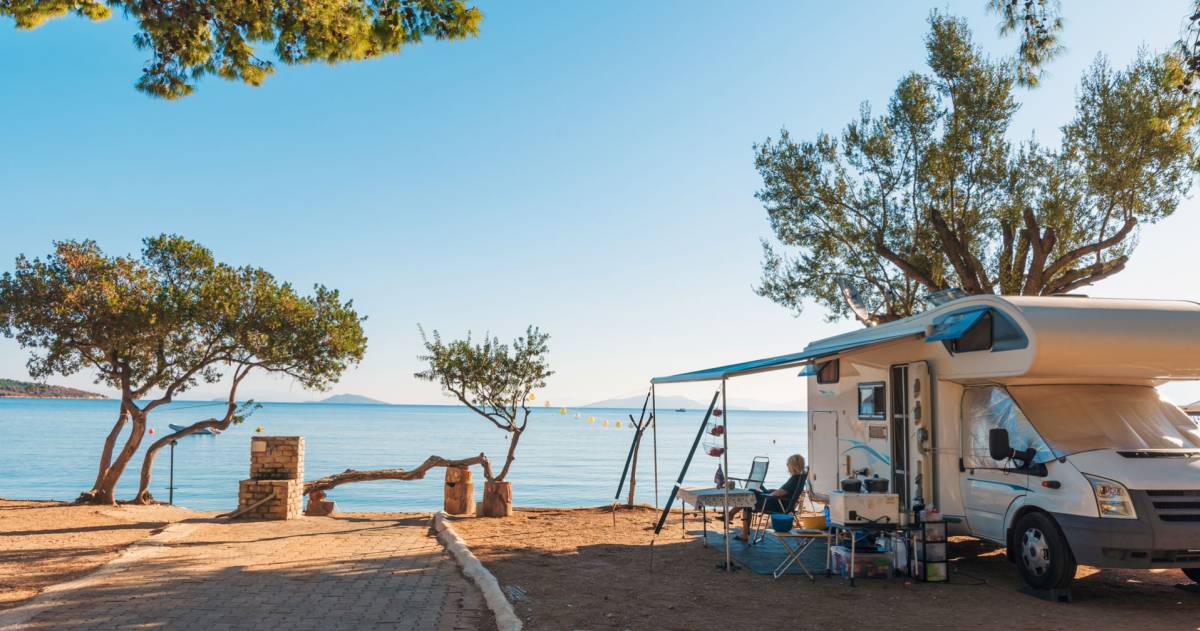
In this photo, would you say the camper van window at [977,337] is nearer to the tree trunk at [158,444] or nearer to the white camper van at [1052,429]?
the white camper van at [1052,429]

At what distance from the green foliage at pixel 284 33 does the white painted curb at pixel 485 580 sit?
4.54 m

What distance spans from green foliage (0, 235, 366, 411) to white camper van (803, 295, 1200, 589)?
9605mm

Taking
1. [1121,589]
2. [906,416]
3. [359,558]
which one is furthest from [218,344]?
[1121,589]

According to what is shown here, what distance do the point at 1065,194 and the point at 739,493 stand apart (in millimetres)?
7506

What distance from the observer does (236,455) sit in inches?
1673

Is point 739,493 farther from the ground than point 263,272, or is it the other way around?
point 263,272

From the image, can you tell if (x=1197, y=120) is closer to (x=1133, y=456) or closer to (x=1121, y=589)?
(x=1133, y=456)

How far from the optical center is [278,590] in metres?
6.77

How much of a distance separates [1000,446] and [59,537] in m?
10.4

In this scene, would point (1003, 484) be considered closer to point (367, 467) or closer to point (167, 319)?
point (167, 319)

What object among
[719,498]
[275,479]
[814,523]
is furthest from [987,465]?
[275,479]

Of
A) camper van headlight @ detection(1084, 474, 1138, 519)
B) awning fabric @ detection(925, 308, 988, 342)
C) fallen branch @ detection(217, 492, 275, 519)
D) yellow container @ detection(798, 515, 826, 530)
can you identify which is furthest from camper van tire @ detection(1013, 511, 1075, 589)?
fallen branch @ detection(217, 492, 275, 519)

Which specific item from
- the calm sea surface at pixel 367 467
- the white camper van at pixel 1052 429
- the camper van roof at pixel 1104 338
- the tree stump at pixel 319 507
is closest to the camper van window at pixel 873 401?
the white camper van at pixel 1052 429

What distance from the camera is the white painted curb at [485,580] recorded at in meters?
5.69
